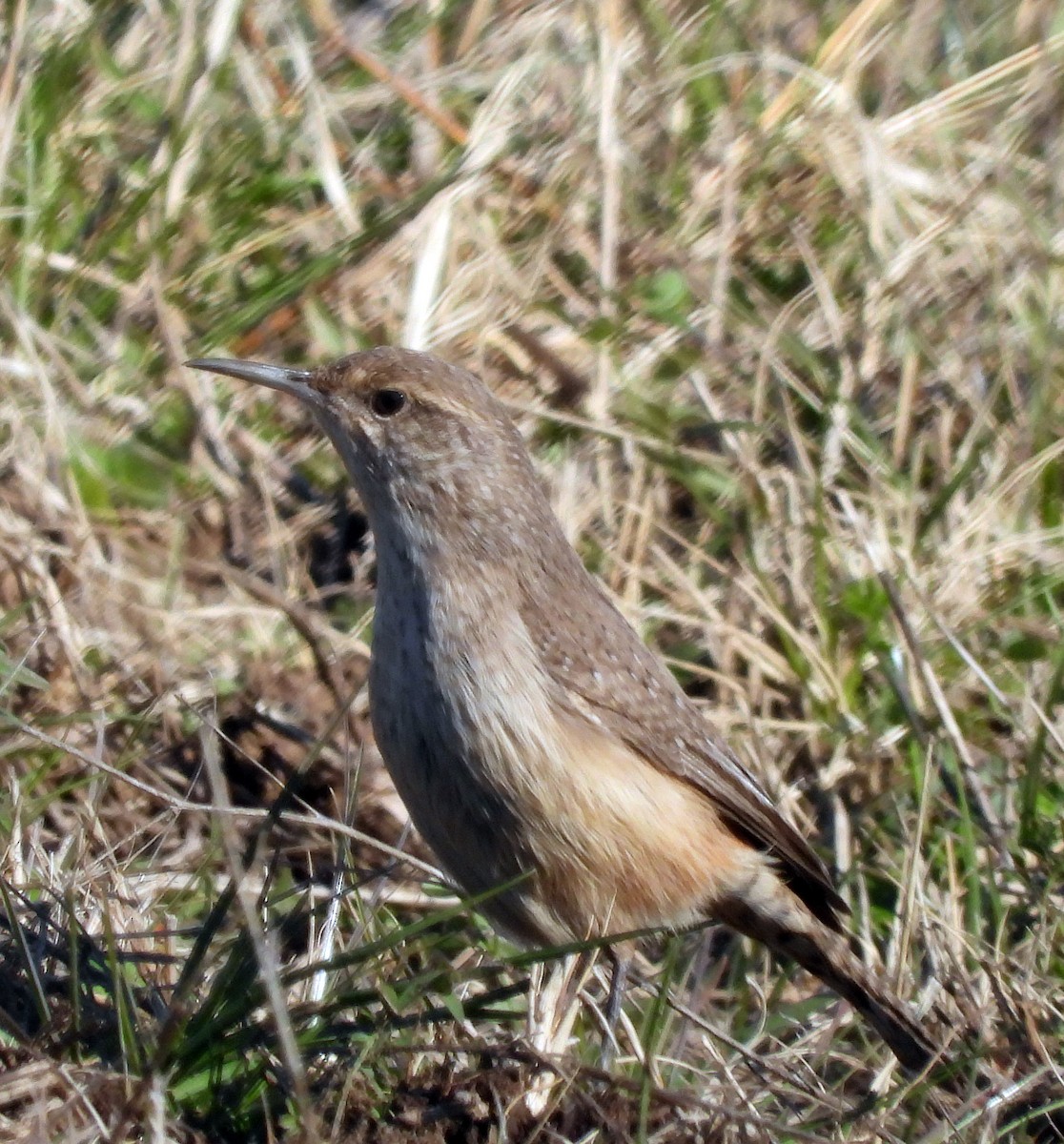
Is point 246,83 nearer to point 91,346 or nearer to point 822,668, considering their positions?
point 91,346

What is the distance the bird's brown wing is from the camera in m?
5.04

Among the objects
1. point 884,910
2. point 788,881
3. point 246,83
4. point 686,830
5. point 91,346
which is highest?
point 246,83

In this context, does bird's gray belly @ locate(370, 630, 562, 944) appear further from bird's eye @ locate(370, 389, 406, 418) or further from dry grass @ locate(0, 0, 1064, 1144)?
bird's eye @ locate(370, 389, 406, 418)

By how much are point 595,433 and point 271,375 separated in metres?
1.89

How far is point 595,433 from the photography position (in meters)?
7.12

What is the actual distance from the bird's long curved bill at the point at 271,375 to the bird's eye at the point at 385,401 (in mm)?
190

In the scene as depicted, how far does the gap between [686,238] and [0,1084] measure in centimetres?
500

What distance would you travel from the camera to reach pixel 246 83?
7.52 meters

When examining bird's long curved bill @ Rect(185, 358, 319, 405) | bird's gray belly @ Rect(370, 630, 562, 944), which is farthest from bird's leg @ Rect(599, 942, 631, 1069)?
bird's long curved bill @ Rect(185, 358, 319, 405)

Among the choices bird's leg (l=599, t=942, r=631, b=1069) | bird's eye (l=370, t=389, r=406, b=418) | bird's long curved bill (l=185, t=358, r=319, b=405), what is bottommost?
bird's leg (l=599, t=942, r=631, b=1069)

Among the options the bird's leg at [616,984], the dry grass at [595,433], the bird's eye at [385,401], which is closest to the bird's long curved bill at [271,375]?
the bird's eye at [385,401]

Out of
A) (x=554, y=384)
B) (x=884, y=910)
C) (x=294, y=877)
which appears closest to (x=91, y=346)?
(x=554, y=384)

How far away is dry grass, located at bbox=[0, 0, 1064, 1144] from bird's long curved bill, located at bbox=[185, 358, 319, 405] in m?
1.00

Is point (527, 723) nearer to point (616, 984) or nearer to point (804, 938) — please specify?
point (616, 984)
